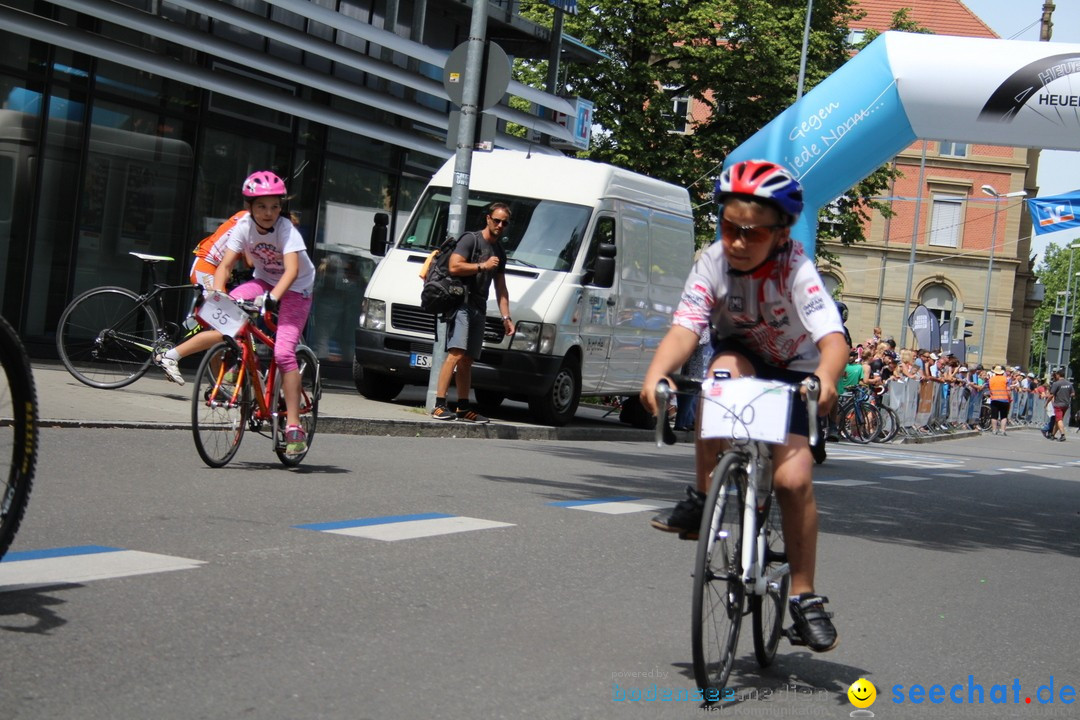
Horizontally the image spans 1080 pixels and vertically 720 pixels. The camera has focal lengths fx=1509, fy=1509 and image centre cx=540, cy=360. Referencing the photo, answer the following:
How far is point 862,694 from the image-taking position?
4871 mm

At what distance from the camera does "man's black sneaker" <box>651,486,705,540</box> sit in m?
4.81

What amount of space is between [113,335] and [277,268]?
163 inches

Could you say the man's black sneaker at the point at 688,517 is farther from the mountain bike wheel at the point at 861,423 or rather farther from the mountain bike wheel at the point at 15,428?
the mountain bike wheel at the point at 861,423

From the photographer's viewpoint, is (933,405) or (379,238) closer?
(379,238)

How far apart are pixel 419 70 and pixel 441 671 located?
17.6 m

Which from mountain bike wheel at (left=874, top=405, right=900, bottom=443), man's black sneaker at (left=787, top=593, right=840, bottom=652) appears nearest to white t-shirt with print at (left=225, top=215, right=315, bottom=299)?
man's black sneaker at (left=787, top=593, right=840, bottom=652)

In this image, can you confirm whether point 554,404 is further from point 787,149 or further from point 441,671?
point 441,671

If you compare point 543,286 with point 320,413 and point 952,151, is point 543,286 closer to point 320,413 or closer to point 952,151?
point 320,413

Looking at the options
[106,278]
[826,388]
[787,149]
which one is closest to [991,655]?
[826,388]

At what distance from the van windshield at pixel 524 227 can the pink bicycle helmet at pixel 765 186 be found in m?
11.4

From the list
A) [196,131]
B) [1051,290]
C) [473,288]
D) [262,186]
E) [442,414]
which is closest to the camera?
[262,186]

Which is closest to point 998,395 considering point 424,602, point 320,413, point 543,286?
point 543,286

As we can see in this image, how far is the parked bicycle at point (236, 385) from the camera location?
8992mm

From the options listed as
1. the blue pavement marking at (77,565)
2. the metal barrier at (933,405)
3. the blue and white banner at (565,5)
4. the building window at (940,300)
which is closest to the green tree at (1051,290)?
the building window at (940,300)
